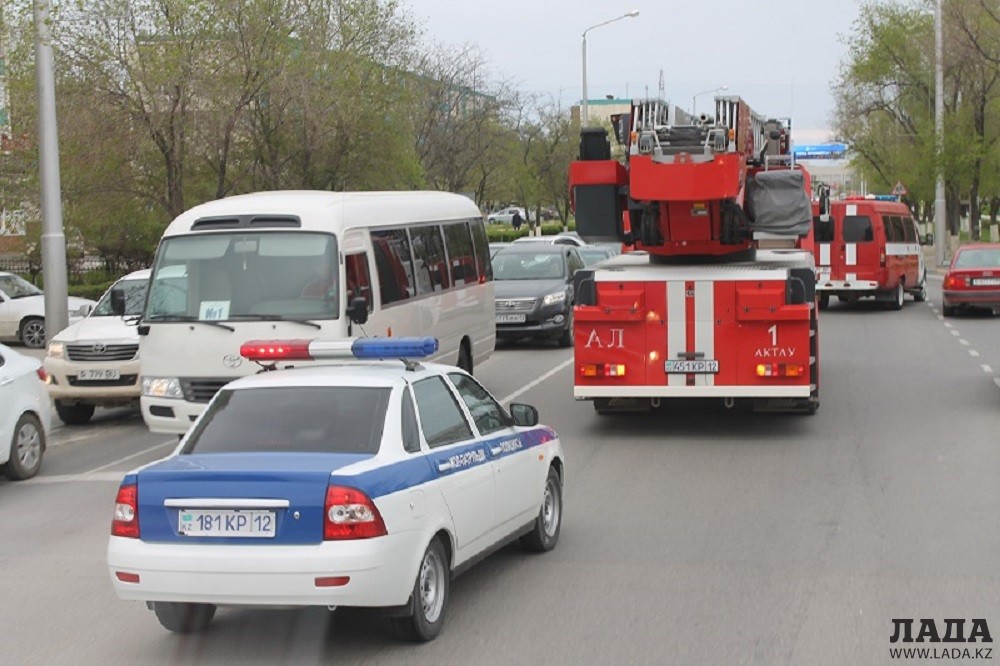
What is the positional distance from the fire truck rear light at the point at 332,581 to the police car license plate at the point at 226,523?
317mm

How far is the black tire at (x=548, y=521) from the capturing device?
952 centimetres

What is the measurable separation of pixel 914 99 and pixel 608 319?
164 ft

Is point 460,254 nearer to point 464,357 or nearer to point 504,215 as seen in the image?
point 464,357

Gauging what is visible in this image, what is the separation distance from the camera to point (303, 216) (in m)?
14.6

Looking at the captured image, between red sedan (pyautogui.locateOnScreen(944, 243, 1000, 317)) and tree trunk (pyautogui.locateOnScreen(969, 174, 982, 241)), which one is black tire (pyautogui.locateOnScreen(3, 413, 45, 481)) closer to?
red sedan (pyautogui.locateOnScreen(944, 243, 1000, 317))

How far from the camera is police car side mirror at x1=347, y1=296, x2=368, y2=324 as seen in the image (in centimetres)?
1415

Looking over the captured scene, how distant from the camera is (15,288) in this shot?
31.6 meters

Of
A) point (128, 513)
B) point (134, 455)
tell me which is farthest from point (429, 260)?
point (128, 513)

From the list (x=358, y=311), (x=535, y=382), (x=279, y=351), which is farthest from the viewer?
(x=535, y=382)

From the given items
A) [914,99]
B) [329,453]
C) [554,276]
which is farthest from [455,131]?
[329,453]

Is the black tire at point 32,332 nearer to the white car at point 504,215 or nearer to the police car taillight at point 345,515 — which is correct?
the police car taillight at point 345,515

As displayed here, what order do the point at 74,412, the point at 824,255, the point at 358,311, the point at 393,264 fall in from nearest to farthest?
the point at 358,311 → the point at 393,264 → the point at 74,412 → the point at 824,255

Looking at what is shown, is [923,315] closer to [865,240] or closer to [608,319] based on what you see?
[865,240]

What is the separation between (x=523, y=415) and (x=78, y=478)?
6067 millimetres
